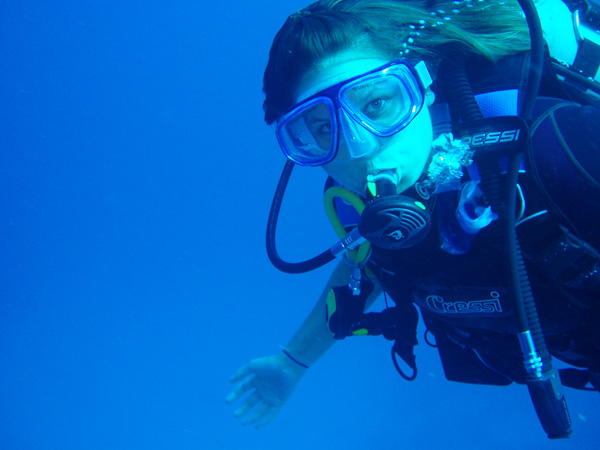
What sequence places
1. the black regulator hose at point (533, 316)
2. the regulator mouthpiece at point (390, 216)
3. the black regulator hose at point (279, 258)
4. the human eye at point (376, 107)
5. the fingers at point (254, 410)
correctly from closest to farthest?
the black regulator hose at point (533, 316), the regulator mouthpiece at point (390, 216), the human eye at point (376, 107), the black regulator hose at point (279, 258), the fingers at point (254, 410)

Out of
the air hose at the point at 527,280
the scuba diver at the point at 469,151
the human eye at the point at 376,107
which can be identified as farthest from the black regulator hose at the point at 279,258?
the air hose at the point at 527,280

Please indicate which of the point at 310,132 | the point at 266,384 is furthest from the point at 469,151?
the point at 266,384

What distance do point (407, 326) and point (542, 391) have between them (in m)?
0.96

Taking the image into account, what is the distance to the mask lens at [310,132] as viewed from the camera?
5.76 feet

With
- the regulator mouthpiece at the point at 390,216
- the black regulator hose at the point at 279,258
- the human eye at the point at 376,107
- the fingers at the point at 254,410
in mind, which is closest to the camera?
the regulator mouthpiece at the point at 390,216

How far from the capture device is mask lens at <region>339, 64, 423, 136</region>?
1.68 m

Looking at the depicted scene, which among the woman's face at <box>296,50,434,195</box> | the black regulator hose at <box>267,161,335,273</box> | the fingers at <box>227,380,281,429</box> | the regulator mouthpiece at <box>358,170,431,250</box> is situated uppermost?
the woman's face at <box>296,50,434,195</box>

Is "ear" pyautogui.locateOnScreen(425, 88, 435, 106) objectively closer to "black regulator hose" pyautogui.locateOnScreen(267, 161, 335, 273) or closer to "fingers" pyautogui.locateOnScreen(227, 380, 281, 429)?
"black regulator hose" pyautogui.locateOnScreen(267, 161, 335, 273)

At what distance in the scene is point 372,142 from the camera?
66.7 inches

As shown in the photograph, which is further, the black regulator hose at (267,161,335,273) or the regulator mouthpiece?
the black regulator hose at (267,161,335,273)

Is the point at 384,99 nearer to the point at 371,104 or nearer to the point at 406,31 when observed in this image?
the point at 371,104

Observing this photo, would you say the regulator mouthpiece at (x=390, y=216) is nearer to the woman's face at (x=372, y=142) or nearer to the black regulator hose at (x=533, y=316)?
the woman's face at (x=372, y=142)

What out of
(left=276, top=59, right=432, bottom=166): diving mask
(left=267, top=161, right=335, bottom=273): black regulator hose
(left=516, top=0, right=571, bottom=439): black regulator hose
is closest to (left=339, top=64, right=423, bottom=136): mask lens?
(left=276, top=59, right=432, bottom=166): diving mask

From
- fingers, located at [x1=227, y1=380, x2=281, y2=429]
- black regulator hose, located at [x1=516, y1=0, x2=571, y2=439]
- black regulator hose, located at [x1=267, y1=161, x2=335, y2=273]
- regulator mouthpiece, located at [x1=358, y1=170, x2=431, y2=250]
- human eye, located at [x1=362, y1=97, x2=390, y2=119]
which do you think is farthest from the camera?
fingers, located at [x1=227, y1=380, x2=281, y2=429]
